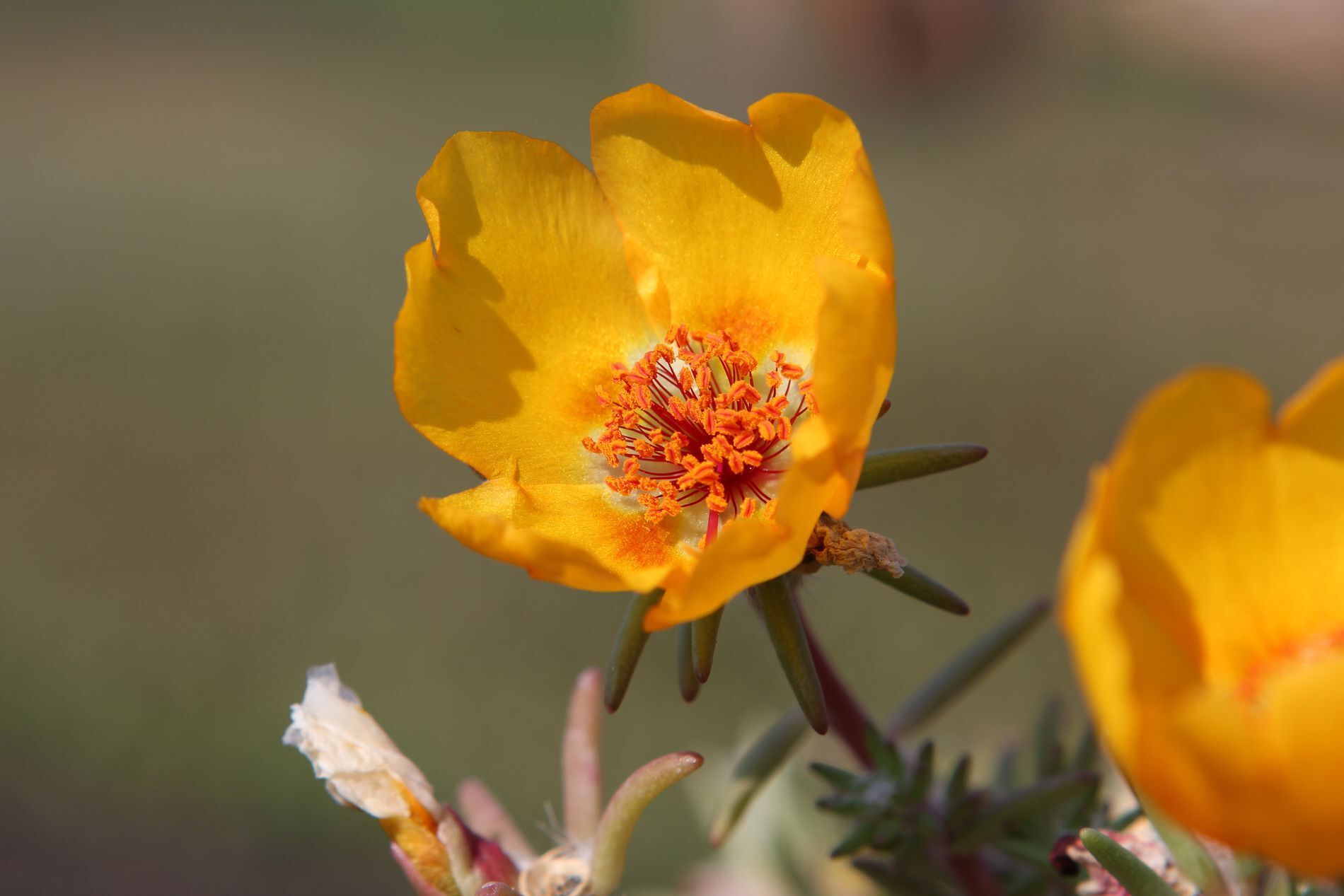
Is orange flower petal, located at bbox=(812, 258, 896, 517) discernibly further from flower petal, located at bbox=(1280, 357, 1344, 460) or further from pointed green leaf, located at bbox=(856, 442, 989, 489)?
flower petal, located at bbox=(1280, 357, 1344, 460)

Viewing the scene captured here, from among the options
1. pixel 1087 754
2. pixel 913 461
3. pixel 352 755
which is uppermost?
pixel 913 461

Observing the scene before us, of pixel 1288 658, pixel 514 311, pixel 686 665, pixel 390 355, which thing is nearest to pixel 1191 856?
pixel 1288 658

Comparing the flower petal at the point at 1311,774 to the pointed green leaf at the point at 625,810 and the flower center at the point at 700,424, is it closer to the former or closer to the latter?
the pointed green leaf at the point at 625,810

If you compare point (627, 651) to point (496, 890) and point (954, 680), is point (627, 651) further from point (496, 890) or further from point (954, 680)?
point (954, 680)

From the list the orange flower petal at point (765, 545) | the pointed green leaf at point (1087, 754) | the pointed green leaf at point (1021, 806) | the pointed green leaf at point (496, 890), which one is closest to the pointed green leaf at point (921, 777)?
the pointed green leaf at point (1021, 806)

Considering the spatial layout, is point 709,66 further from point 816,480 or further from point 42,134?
point 816,480

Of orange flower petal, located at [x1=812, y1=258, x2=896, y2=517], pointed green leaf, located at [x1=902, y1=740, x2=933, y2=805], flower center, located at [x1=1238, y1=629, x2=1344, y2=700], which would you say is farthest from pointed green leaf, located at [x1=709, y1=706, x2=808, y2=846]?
flower center, located at [x1=1238, y1=629, x2=1344, y2=700]

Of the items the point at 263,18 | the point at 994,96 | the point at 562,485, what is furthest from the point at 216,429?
the point at 263,18
